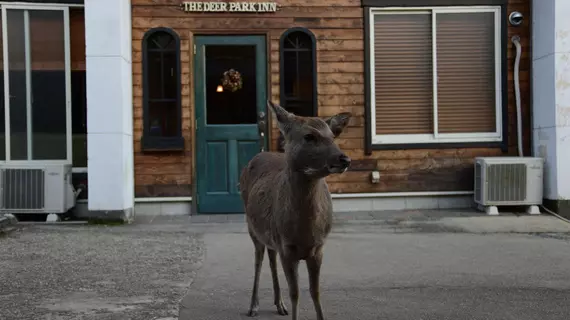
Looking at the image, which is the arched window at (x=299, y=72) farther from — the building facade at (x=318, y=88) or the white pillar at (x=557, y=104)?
the white pillar at (x=557, y=104)

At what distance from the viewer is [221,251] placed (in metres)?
6.39

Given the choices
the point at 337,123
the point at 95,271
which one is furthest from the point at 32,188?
the point at 337,123

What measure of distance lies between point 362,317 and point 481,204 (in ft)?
Result: 16.8

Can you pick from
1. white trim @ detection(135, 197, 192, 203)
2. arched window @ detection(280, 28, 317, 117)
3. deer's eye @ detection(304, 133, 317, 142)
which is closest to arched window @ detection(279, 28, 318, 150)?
arched window @ detection(280, 28, 317, 117)

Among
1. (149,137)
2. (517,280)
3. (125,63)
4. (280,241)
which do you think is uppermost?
(125,63)

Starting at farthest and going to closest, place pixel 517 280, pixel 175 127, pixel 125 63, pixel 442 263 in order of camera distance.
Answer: pixel 175 127
pixel 125 63
pixel 442 263
pixel 517 280

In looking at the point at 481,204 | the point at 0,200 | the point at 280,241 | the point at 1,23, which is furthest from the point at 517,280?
the point at 1,23

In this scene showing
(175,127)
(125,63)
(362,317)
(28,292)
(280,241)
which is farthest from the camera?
(175,127)

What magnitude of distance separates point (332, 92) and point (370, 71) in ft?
2.12

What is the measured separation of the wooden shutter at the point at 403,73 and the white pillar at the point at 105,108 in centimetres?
369

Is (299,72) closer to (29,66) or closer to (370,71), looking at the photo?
(370,71)

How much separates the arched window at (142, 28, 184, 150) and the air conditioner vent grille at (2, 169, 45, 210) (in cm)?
165

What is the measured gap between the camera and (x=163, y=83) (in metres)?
8.79

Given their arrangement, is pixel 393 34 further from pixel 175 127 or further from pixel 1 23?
pixel 1 23
